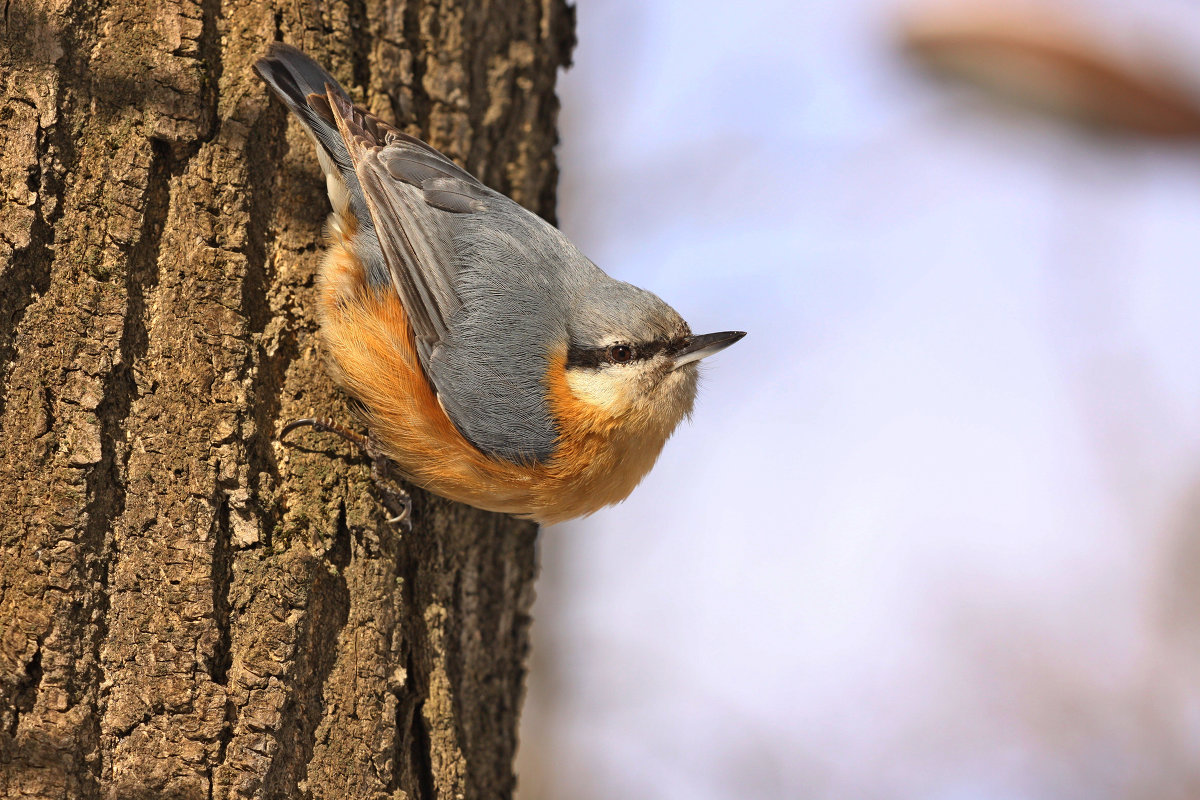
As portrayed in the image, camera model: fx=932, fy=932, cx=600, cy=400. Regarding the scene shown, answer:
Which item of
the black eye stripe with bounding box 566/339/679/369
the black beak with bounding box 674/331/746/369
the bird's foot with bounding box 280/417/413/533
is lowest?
the bird's foot with bounding box 280/417/413/533

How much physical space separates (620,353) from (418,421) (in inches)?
24.4

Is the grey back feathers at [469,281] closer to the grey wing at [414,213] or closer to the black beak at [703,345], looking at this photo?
the grey wing at [414,213]

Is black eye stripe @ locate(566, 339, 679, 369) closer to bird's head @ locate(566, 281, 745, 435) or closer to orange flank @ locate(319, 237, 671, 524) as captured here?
bird's head @ locate(566, 281, 745, 435)

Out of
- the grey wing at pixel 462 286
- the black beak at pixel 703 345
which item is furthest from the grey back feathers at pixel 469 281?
the black beak at pixel 703 345

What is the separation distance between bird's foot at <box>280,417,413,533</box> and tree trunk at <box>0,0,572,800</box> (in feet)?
→ 0.10

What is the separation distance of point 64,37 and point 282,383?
89 centimetres

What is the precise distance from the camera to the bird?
96.4 inches

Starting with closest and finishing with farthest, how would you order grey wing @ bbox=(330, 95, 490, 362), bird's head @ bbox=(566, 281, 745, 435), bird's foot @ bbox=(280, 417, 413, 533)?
bird's foot @ bbox=(280, 417, 413, 533) < grey wing @ bbox=(330, 95, 490, 362) < bird's head @ bbox=(566, 281, 745, 435)

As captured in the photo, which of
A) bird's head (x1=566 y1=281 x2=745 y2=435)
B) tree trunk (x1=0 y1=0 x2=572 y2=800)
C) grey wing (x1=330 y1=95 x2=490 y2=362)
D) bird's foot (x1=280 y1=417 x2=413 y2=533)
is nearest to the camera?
tree trunk (x1=0 y1=0 x2=572 y2=800)

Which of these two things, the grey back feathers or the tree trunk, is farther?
the grey back feathers

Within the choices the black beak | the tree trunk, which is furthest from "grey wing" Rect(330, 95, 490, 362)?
the black beak

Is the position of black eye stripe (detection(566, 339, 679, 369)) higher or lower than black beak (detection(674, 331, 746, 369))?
lower

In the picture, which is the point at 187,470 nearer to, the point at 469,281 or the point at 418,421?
the point at 418,421

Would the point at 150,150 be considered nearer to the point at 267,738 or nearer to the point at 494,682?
the point at 267,738
